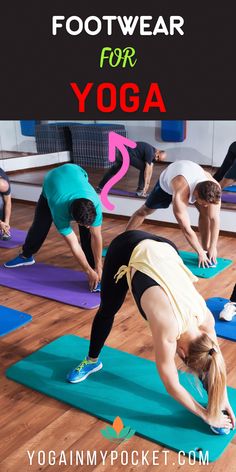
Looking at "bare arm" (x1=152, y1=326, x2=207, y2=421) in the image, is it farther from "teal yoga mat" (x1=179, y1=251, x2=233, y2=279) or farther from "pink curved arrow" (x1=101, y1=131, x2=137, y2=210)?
"pink curved arrow" (x1=101, y1=131, x2=137, y2=210)

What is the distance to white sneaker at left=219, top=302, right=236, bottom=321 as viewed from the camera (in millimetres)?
2668

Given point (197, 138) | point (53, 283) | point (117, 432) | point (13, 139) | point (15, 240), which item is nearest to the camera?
point (117, 432)

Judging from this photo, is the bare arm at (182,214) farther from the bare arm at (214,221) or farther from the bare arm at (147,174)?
the bare arm at (147,174)

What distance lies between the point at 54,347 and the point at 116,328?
401mm

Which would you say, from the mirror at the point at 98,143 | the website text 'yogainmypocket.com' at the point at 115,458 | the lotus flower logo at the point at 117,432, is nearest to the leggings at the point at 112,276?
the lotus flower logo at the point at 117,432

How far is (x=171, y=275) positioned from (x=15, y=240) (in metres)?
2.95

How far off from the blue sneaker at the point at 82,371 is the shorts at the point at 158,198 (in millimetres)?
1685

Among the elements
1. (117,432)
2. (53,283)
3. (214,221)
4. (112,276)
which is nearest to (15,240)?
(53,283)

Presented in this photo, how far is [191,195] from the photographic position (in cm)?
319

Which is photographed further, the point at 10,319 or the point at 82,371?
the point at 10,319

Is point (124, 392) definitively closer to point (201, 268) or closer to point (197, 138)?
point (201, 268)

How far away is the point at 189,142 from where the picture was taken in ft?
14.7

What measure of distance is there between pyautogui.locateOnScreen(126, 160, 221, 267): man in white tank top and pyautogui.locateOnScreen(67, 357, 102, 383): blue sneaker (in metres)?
1.36

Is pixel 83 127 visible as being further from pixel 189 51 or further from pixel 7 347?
pixel 7 347
